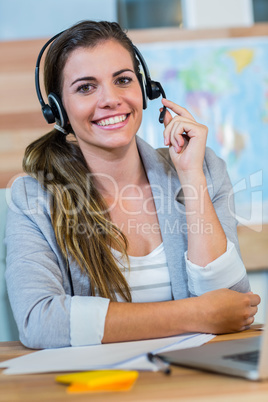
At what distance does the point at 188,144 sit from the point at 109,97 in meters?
0.26

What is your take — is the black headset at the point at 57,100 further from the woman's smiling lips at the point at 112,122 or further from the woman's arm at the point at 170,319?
the woman's arm at the point at 170,319

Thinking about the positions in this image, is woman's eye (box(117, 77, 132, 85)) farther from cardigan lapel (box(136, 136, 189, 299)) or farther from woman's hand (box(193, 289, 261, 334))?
woman's hand (box(193, 289, 261, 334))

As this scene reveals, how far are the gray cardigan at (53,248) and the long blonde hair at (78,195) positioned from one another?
0.09 feet

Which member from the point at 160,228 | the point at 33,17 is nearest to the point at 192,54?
the point at 33,17

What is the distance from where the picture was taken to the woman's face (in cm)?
145

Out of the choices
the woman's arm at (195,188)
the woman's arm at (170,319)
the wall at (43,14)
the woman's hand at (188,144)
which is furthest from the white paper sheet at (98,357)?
the wall at (43,14)

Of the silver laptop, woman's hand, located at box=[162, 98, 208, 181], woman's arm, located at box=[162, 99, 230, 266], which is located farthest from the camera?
woman's hand, located at box=[162, 98, 208, 181]

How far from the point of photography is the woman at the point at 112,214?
3.67 feet

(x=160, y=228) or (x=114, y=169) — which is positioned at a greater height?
(x=114, y=169)

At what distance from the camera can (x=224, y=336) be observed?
1.01 meters

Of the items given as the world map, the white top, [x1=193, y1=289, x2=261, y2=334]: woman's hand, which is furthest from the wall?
[x1=193, y1=289, x2=261, y2=334]: woman's hand

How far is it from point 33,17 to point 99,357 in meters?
1.89

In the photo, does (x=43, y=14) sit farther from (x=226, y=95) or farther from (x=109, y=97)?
(x=109, y=97)

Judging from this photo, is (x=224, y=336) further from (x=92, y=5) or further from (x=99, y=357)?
(x=92, y=5)
